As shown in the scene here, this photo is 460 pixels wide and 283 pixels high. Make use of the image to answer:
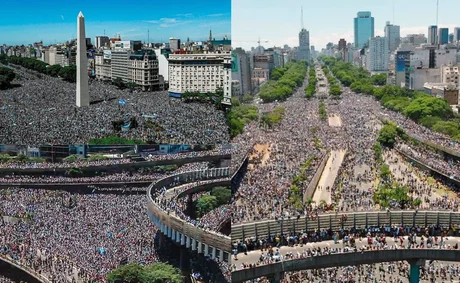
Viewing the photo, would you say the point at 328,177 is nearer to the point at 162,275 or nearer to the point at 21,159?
the point at 21,159

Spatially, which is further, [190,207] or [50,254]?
[50,254]

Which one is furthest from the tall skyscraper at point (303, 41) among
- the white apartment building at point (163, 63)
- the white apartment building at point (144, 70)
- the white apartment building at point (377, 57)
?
the white apartment building at point (377, 57)

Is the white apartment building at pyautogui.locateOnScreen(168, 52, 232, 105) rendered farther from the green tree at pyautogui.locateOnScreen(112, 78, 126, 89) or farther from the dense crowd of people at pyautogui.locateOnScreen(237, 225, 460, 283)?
the dense crowd of people at pyautogui.locateOnScreen(237, 225, 460, 283)

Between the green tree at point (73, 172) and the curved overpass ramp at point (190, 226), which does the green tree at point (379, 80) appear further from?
the curved overpass ramp at point (190, 226)

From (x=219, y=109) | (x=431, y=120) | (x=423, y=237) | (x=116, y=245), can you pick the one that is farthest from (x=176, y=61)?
(x=431, y=120)

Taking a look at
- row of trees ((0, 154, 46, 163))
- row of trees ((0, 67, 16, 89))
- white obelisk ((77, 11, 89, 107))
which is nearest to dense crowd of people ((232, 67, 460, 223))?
white obelisk ((77, 11, 89, 107))

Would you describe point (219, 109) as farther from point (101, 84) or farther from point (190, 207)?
point (101, 84)
